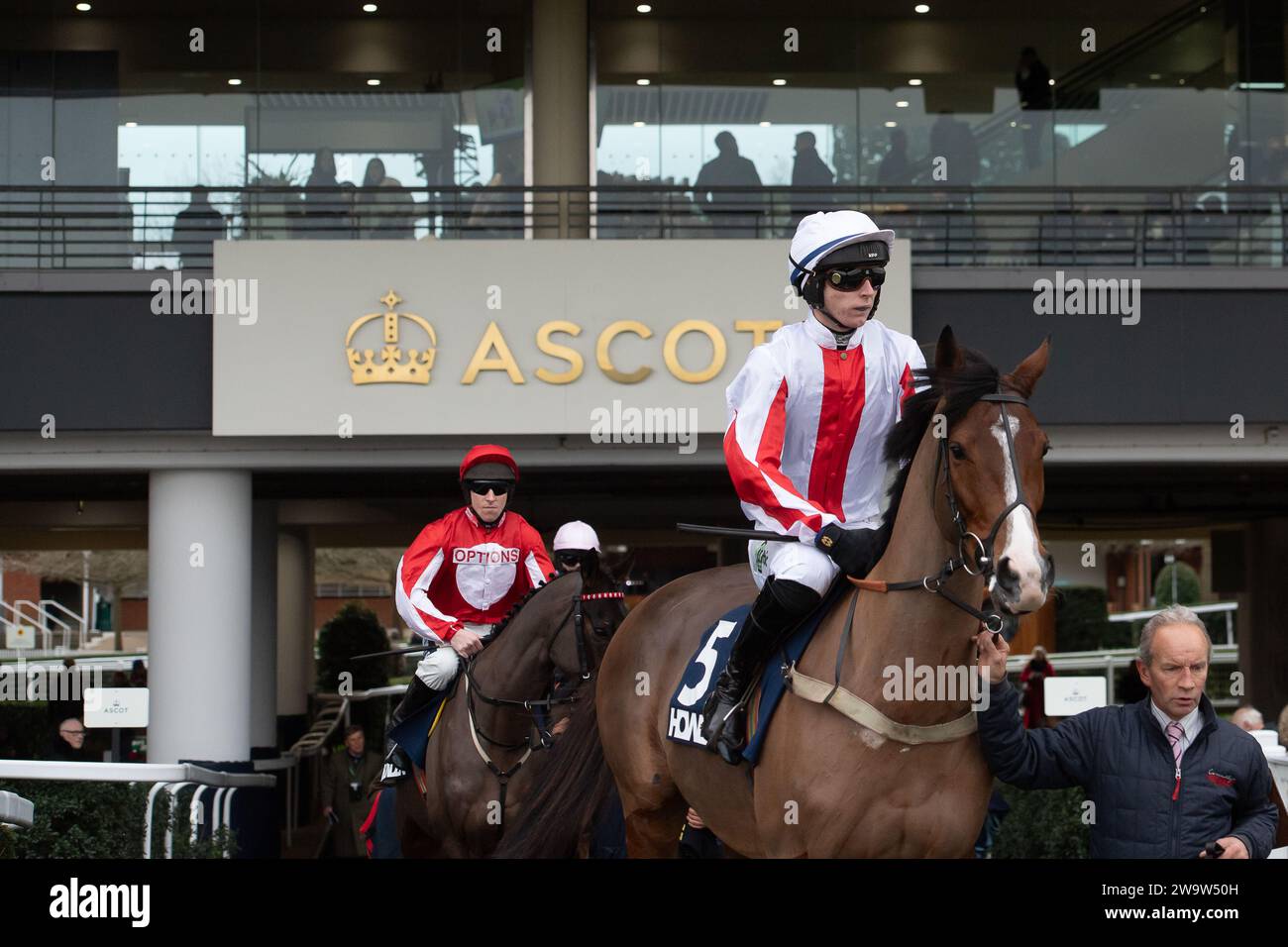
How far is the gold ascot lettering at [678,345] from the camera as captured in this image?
36.6 feet

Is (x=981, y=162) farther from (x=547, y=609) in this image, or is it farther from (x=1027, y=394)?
(x=1027, y=394)

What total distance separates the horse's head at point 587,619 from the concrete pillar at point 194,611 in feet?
19.8

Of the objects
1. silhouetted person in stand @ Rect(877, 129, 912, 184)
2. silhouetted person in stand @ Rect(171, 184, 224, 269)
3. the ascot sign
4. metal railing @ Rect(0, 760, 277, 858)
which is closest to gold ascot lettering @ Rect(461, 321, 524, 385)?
the ascot sign

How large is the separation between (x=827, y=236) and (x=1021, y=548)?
1224 millimetres

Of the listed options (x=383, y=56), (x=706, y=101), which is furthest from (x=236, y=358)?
(x=706, y=101)

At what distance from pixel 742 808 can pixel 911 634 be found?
2.88ft

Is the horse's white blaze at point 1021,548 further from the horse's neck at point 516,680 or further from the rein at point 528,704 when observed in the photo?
the horse's neck at point 516,680

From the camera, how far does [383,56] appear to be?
13352 mm

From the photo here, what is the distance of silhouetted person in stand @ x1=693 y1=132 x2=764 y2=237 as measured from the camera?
1284cm

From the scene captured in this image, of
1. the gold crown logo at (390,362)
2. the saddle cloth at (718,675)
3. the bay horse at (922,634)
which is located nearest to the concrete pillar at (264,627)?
the gold crown logo at (390,362)

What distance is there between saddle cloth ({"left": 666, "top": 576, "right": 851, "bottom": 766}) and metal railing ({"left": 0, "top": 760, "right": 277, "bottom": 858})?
7.00ft

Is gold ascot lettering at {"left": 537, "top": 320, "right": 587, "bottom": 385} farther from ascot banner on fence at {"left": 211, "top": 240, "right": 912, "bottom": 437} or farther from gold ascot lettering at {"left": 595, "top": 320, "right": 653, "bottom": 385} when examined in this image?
gold ascot lettering at {"left": 595, "top": 320, "right": 653, "bottom": 385}

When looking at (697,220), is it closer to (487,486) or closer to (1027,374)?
(487,486)

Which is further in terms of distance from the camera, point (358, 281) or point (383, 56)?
point (383, 56)
